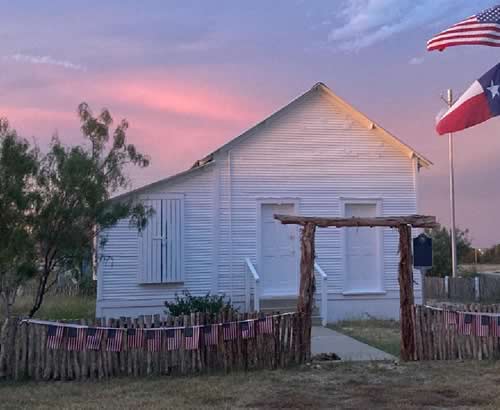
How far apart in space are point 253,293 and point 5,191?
7845 millimetres

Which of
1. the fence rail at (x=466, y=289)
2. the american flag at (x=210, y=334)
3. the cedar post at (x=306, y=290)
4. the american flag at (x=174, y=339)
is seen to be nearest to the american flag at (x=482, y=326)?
the cedar post at (x=306, y=290)

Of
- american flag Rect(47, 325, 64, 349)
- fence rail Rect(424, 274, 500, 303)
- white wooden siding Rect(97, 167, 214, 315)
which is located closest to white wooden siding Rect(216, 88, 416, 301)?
white wooden siding Rect(97, 167, 214, 315)

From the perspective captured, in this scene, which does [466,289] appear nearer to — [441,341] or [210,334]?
[441,341]

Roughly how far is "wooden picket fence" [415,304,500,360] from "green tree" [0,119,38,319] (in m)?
5.81

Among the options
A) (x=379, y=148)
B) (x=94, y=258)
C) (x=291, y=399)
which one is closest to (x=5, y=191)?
(x=94, y=258)

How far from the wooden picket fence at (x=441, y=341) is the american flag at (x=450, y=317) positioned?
43 mm

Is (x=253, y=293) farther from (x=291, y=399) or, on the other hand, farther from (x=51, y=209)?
(x=291, y=399)

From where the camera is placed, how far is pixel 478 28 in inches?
366

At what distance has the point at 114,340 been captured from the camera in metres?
10.3

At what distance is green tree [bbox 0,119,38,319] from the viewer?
35.4ft

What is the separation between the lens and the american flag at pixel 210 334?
10.5 meters

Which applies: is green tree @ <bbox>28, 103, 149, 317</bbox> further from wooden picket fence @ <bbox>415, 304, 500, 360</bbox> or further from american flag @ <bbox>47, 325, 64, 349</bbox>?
wooden picket fence @ <bbox>415, 304, 500, 360</bbox>

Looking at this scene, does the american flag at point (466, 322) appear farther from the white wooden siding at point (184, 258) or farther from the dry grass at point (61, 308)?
the dry grass at point (61, 308)

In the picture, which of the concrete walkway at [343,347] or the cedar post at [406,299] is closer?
the cedar post at [406,299]
